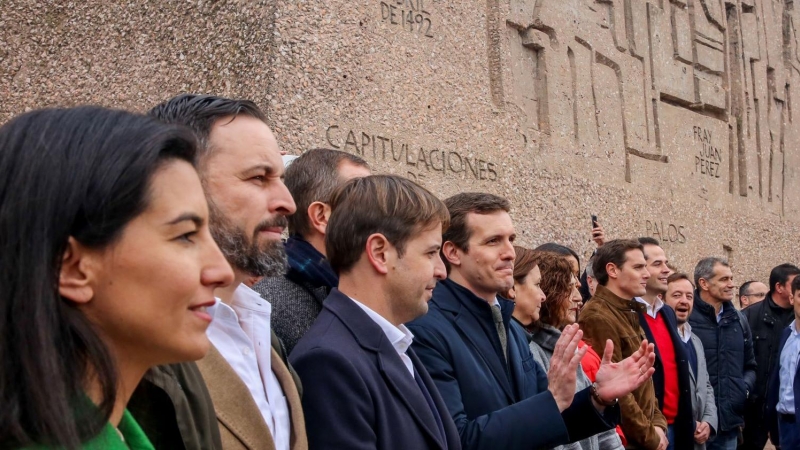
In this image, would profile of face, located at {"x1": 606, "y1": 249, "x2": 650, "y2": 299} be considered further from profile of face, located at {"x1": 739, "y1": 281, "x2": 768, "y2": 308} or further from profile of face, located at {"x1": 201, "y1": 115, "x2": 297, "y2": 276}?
profile of face, located at {"x1": 739, "y1": 281, "x2": 768, "y2": 308}

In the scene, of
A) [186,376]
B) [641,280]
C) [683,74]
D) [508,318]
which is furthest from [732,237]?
[186,376]

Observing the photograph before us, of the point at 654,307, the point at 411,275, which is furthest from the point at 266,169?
the point at 654,307

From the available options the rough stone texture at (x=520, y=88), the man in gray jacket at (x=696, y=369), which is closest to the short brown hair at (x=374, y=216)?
the rough stone texture at (x=520, y=88)

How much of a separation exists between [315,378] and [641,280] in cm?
317

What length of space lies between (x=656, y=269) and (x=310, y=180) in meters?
3.13

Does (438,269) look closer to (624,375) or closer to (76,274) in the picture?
(624,375)

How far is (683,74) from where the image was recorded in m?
10.6

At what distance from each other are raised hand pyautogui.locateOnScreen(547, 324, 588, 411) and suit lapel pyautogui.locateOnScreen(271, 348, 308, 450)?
3.36ft

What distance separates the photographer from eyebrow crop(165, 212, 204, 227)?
1468 millimetres

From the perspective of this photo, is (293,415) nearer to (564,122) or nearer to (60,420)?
(60,420)

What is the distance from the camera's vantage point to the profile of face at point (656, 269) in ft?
18.5

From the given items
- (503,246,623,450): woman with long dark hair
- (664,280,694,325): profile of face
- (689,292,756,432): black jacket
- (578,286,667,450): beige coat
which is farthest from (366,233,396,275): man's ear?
(689,292,756,432): black jacket

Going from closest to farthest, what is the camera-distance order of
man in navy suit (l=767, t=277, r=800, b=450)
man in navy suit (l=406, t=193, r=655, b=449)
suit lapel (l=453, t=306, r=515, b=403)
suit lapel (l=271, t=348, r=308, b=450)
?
suit lapel (l=271, t=348, r=308, b=450), man in navy suit (l=406, t=193, r=655, b=449), suit lapel (l=453, t=306, r=515, b=403), man in navy suit (l=767, t=277, r=800, b=450)

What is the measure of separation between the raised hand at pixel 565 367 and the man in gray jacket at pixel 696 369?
2639 millimetres
